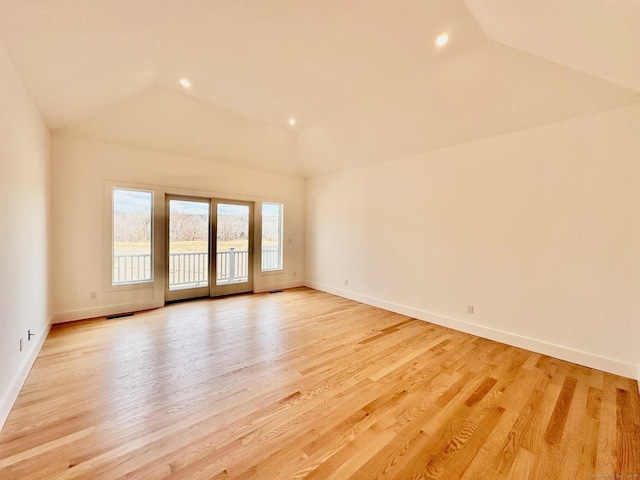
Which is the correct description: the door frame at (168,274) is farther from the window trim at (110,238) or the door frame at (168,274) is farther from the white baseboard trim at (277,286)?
the white baseboard trim at (277,286)

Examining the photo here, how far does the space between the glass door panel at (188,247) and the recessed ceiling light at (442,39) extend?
4.43 meters

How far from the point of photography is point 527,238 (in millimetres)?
3168

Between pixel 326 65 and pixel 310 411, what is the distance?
335 centimetres

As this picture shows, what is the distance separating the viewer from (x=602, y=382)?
2.47 metres

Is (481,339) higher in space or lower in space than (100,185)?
lower

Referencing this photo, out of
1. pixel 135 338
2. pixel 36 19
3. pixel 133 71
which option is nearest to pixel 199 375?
pixel 135 338

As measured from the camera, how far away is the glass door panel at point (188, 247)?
478cm

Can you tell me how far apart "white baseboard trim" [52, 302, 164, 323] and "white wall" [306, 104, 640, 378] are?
4.09m

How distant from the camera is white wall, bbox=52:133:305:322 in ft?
12.1

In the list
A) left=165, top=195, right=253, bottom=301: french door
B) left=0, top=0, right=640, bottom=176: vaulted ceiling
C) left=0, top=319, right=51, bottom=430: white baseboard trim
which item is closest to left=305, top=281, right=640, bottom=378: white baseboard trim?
left=0, top=0, right=640, bottom=176: vaulted ceiling

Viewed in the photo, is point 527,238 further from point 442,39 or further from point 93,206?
point 93,206

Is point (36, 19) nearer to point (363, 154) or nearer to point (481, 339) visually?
point (363, 154)

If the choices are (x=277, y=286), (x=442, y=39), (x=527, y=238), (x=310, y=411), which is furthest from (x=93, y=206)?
(x=527, y=238)

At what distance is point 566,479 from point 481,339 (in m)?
2.13
